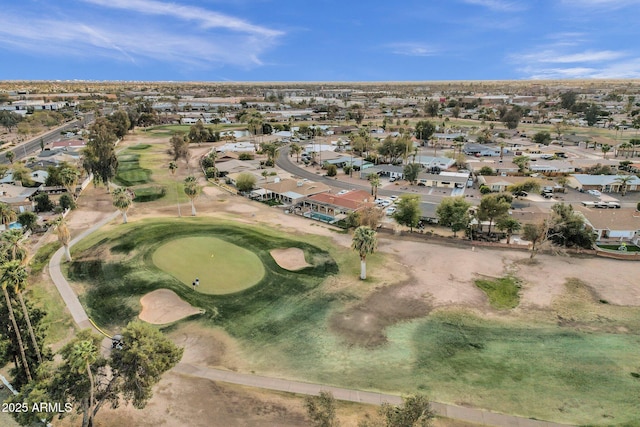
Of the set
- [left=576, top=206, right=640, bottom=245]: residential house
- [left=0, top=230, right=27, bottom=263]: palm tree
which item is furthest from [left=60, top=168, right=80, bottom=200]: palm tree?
[left=576, top=206, right=640, bottom=245]: residential house

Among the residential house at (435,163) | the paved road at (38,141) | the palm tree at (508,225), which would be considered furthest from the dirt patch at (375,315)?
the paved road at (38,141)

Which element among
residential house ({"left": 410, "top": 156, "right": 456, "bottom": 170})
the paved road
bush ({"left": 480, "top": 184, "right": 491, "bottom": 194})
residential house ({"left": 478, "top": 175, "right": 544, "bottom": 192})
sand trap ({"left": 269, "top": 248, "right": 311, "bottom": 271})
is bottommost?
sand trap ({"left": 269, "top": 248, "right": 311, "bottom": 271})

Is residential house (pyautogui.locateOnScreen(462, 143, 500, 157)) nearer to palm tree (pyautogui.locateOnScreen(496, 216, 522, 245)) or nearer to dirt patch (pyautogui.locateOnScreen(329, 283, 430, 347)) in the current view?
palm tree (pyautogui.locateOnScreen(496, 216, 522, 245))

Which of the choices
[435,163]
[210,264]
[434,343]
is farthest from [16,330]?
[435,163]

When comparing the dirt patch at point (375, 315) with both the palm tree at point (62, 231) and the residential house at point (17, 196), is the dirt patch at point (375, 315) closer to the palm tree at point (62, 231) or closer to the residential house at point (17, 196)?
the palm tree at point (62, 231)

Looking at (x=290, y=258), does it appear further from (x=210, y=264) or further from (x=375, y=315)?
(x=375, y=315)

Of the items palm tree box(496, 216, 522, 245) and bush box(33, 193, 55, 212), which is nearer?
palm tree box(496, 216, 522, 245)

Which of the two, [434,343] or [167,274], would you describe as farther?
[167,274]
